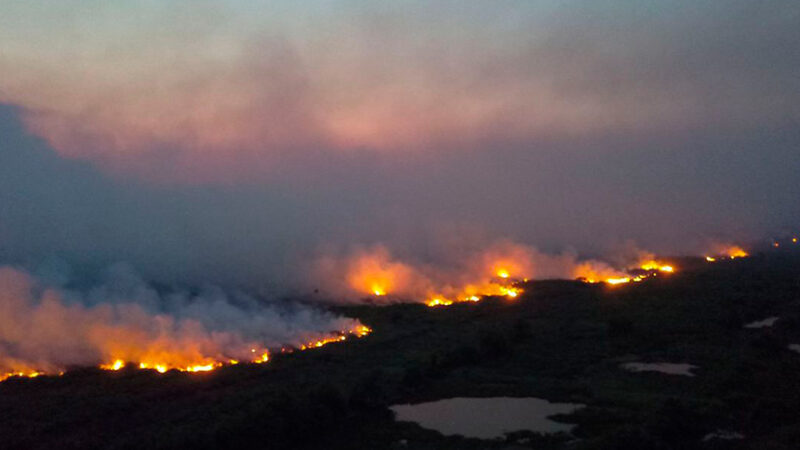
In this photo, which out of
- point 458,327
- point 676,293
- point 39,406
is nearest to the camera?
point 39,406

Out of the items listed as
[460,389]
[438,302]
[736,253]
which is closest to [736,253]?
[736,253]

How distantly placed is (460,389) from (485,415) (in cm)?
586

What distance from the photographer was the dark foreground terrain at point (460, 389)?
34788mm

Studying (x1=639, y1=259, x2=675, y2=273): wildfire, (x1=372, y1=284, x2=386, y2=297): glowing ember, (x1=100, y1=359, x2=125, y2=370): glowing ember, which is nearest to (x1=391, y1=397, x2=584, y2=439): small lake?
(x1=100, y1=359, x2=125, y2=370): glowing ember

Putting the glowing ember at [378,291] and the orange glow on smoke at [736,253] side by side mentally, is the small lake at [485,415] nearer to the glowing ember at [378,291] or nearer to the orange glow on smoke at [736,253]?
the glowing ember at [378,291]

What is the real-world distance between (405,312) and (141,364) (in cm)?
3373

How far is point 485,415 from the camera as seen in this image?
39781 mm

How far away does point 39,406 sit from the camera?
136 feet

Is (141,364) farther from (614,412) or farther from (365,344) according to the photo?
(614,412)

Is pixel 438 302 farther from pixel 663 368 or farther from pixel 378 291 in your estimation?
pixel 663 368

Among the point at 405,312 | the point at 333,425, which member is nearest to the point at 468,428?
the point at 333,425

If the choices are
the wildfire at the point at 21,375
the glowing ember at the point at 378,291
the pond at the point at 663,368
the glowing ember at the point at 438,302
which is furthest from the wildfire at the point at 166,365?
the glowing ember at the point at 378,291

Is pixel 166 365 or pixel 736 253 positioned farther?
pixel 736 253

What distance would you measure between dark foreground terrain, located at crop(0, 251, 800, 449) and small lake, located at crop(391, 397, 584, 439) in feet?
3.86
